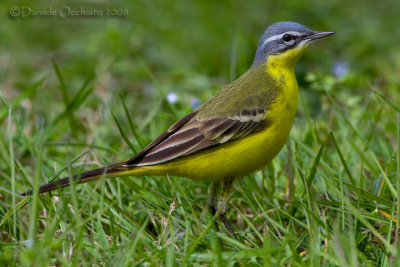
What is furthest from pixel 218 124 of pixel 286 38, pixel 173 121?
pixel 173 121

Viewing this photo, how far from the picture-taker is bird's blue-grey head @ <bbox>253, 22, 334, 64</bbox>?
16.3ft

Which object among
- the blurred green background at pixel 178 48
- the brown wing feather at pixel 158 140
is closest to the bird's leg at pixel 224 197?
the brown wing feather at pixel 158 140

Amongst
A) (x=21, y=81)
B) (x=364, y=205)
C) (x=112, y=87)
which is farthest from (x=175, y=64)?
(x=364, y=205)

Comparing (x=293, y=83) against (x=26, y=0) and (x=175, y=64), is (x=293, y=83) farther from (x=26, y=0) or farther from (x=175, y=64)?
(x=26, y=0)

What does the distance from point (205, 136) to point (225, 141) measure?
0.53 feet

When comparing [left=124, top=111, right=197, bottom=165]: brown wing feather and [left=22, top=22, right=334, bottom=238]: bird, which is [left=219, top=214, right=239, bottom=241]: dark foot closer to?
[left=22, top=22, right=334, bottom=238]: bird

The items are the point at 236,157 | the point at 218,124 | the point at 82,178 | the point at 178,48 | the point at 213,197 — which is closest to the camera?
the point at 82,178

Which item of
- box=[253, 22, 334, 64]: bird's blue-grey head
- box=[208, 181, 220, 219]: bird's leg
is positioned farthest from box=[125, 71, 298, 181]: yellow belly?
box=[253, 22, 334, 64]: bird's blue-grey head

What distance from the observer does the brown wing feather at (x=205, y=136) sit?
448 centimetres

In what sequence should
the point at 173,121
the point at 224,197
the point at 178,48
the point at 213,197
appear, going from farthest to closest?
the point at 178,48 → the point at 173,121 → the point at 213,197 → the point at 224,197

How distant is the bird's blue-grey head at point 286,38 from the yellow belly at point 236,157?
2.08 ft

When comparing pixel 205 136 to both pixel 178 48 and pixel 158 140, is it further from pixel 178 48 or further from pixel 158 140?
pixel 178 48

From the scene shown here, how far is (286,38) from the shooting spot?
4984 millimetres

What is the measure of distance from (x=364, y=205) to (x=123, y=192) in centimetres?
200
